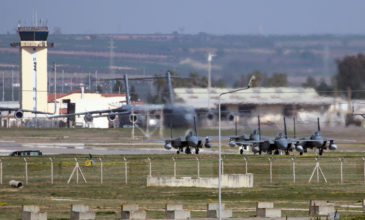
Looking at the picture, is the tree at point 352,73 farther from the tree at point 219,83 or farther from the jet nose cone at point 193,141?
the jet nose cone at point 193,141

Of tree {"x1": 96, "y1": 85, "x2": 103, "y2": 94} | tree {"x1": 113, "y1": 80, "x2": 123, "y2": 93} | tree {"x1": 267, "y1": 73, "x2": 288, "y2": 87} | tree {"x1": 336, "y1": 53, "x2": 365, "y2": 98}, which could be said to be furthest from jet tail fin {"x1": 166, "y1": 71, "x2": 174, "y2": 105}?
tree {"x1": 96, "y1": 85, "x2": 103, "y2": 94}

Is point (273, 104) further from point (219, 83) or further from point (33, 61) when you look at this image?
point (33, 61)

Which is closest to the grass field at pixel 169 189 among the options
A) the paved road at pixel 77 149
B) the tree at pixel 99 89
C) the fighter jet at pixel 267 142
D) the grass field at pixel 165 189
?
the grass field at pixel 165 189

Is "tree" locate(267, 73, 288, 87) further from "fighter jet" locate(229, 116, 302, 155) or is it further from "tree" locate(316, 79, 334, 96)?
"fighter jet" locate(229, 116, 302, 155)

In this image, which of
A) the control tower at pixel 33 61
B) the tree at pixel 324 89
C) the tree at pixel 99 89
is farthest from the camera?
the control tower at pixel 33 61

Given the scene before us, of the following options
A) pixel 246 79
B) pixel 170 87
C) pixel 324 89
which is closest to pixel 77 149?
pixel 170 87

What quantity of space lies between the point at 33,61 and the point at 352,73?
12719cm

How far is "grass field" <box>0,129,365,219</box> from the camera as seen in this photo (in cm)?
4731

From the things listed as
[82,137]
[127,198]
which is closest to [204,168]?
[127,198]

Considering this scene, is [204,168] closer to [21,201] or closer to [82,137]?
[21,201]

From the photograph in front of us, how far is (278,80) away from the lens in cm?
5116

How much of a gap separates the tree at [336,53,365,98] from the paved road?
149 feet

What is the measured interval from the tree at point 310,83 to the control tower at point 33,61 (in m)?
123

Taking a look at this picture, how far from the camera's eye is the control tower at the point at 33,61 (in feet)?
558
